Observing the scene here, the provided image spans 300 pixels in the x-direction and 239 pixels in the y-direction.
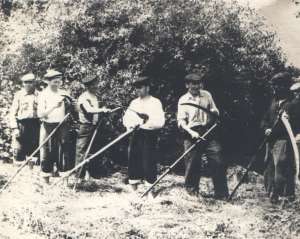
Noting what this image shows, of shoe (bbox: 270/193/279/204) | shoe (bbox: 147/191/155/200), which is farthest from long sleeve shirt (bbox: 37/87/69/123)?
shoe (bbox: 270/193/279/204)

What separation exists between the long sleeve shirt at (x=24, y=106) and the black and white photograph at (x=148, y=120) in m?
0.03

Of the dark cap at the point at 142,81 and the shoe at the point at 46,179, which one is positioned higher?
the dark cap at the point at 142,81

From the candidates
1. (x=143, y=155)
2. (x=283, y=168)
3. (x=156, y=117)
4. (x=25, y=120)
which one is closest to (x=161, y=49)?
(x=156, y=117)

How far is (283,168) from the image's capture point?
27.8 ft

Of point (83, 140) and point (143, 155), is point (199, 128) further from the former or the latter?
point (83, 140)

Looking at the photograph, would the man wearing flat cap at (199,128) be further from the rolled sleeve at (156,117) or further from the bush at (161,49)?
the bush at (161,49)

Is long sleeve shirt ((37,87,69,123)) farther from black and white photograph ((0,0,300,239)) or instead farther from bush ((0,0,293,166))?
bush ((0,0,293,166))

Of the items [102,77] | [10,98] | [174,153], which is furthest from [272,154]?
[10,98]

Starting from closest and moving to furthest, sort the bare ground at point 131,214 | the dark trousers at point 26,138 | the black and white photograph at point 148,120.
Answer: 1. the bare ground at point 131,214
2. the black and white photograph at point 148,120
3. the dark trousers at point 26,138

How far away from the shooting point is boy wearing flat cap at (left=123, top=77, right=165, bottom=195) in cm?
855

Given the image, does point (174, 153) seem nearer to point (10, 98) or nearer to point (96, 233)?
point (10, 98)

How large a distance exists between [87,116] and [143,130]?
120 cm

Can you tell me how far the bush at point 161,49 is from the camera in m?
10.4

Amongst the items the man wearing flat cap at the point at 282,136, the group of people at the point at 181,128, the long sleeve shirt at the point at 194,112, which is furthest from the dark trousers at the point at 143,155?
the man wearing flat cap at the point at 282,136
